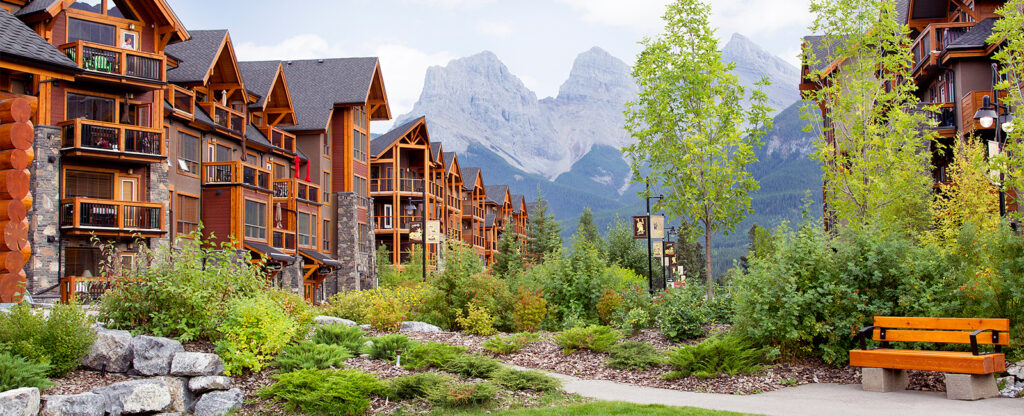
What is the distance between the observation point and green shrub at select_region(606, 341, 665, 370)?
13.5 m

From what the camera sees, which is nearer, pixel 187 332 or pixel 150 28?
pixel 187 332

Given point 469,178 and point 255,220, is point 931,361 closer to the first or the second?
point 255,220

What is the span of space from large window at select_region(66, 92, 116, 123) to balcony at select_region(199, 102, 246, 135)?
575 centimetres

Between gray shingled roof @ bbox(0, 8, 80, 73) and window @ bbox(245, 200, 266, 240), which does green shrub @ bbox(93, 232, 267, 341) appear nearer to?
gray shingled roof @ bbox(0, 8, 80, 73)

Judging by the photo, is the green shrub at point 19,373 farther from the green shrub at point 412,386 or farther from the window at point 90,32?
the window at point 90,32

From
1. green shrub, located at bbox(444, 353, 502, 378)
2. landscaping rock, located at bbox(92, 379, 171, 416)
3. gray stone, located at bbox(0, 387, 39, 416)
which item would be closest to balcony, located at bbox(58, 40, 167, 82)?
landscaping rock, located at bbox(92, 379, 171, 416)

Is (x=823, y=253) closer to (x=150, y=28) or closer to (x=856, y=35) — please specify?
(x=856, y=35)

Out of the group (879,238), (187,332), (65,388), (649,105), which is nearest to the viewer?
(65,388)

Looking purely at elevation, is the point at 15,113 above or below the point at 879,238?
above

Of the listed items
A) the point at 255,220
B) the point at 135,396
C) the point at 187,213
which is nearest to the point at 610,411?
the point at 135,396

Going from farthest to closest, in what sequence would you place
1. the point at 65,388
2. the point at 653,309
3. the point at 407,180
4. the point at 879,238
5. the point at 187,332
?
1. the point at 407,180
2. the point at 653,309
3. the point at 879,238
4. the point at 187,332
5. the point at 65,388

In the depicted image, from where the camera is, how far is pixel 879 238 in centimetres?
1316

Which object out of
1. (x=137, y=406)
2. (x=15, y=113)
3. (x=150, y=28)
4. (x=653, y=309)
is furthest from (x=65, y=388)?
(x=150, y=28)

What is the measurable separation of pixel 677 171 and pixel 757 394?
321 inches
